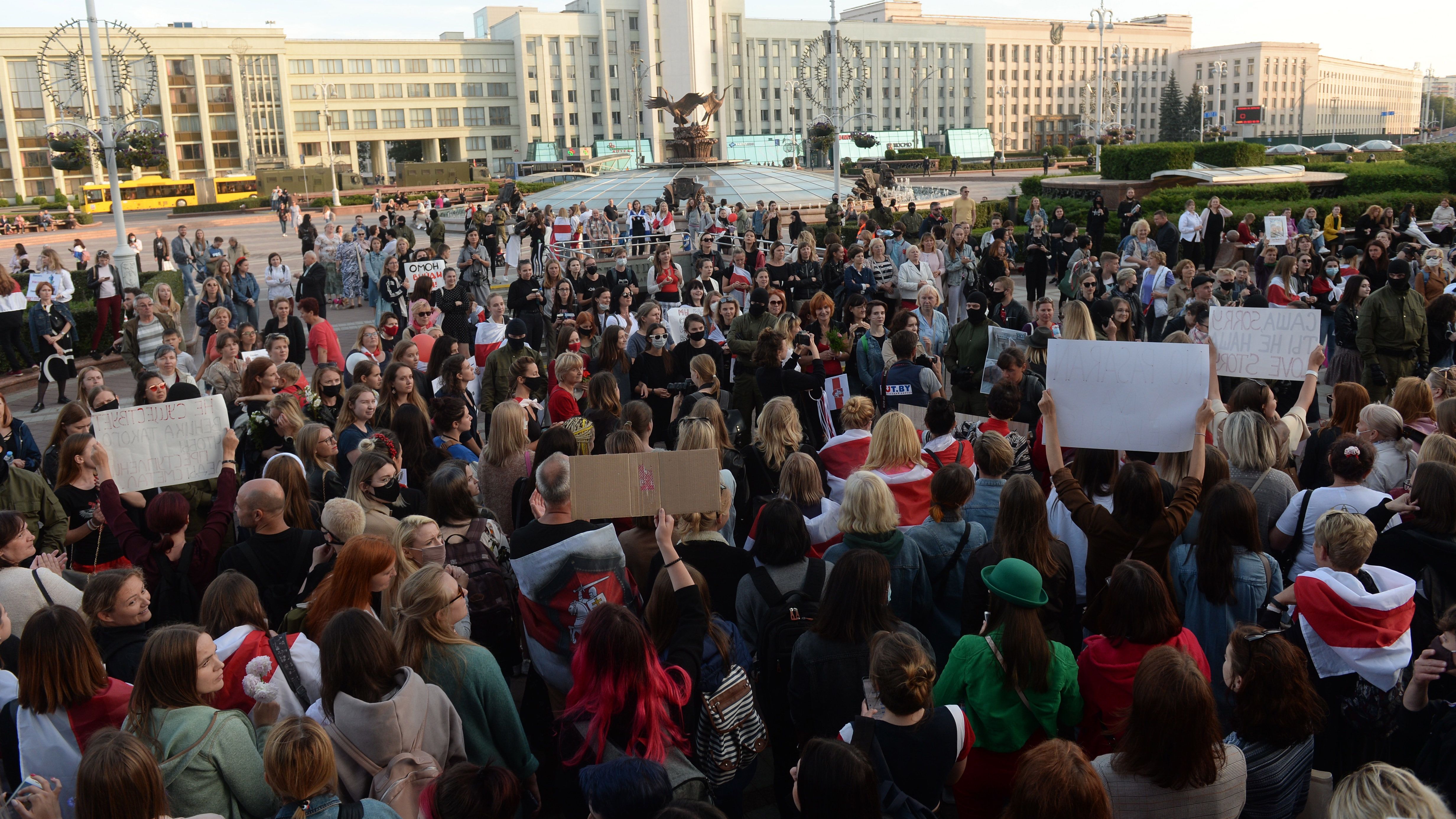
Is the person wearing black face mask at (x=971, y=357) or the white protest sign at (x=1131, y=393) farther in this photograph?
the person wearing black face mask at (x=971, y=357)

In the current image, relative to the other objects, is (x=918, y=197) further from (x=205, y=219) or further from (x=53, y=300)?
(x=205, y=219)

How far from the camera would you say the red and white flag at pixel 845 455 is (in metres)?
6.20

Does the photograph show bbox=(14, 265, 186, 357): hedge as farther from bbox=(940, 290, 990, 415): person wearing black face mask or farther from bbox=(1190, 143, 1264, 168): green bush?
bbox=(1190, 143, 1264, 168): green bush

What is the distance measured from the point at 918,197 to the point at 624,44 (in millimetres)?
82176

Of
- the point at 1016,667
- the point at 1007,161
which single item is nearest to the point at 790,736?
the point at 1016,667

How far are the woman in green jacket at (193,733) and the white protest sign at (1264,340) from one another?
20.5 feet


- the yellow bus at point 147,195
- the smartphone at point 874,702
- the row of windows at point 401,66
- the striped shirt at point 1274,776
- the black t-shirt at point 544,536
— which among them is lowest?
the striped shirt at point 1274,776

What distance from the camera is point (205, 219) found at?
54031 mm

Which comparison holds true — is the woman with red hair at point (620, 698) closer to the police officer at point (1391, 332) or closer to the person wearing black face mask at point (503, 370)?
the person wearing black face mask at point (503, 370)

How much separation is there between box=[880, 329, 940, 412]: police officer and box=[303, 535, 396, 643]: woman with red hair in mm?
4493

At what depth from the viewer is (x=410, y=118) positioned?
10594 cm

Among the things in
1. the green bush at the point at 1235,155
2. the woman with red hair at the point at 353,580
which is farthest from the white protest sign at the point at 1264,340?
the green bush at the point at 1235,155

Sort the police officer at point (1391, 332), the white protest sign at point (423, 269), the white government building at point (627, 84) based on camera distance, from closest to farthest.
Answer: the police officer at point (1391, 332) → the white protest sign at point (423, 269) → the white government building at point (627, 84)

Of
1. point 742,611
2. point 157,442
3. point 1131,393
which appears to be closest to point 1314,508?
point 1131,393
